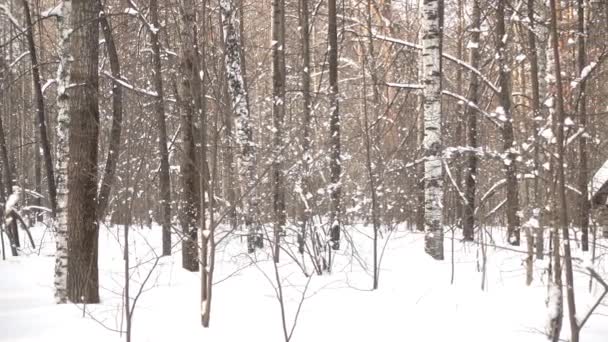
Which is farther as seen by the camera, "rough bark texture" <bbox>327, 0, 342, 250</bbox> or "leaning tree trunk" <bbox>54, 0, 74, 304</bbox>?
"rough bark texture" <bbox>327, 0, 342, 250</bbox>

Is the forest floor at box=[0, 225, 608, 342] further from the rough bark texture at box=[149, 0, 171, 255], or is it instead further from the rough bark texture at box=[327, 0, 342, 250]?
the rough bark texture at box=[149, 0, 171, 255]

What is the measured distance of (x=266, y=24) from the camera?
771 inches

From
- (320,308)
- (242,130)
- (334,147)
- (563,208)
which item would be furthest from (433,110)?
(563,208)

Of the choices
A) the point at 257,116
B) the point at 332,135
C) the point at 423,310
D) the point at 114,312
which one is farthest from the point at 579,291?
the point at 257,116

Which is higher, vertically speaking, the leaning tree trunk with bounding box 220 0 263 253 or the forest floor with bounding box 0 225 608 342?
the leaning tree trunk with bounding box 220 0 263 253

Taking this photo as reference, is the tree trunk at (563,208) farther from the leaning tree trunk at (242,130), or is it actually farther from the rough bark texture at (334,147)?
the leaning tree trunk at (242,130)

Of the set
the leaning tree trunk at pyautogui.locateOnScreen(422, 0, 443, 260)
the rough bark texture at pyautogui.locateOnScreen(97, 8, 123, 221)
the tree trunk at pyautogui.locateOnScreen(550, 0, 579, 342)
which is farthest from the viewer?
the leaning tree trunk at pyautogui.locateOnScreen(422, 0, 443, 260)

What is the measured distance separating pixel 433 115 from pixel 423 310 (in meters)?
3.19

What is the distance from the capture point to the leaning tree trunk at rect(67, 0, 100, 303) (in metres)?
5.32

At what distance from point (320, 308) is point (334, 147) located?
361 centimetres

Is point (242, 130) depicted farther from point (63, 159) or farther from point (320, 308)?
point (320, 308)

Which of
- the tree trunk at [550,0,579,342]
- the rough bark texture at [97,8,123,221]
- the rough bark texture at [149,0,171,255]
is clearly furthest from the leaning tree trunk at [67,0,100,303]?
the tree trunk at [550,0,579,342]

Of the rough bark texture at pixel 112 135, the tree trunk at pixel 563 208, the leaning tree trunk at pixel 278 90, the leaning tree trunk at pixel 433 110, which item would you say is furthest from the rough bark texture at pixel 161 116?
the tree trunk at pixel 563 208

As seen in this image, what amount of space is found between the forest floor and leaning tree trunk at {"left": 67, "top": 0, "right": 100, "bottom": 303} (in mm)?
325
